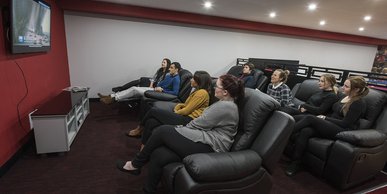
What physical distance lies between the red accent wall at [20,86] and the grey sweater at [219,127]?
1826mm

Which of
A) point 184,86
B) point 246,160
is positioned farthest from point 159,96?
point 246,160

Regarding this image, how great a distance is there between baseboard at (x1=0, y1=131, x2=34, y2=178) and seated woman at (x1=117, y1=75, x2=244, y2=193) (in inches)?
58.2

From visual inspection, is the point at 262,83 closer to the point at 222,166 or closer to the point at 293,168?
the point at 293,168

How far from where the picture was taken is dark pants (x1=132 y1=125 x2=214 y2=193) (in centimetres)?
155

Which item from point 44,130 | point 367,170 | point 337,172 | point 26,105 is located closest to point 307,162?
point 337,172

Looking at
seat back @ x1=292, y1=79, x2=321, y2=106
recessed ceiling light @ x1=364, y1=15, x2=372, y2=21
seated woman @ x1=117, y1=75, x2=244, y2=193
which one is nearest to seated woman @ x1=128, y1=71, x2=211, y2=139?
seated woman @ x1=117, y1=75, x2=244, y2=193

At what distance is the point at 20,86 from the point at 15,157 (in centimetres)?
78

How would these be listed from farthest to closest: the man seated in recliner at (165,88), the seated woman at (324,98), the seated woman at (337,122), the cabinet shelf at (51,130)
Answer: the man seated in recliner at (165,88)
the seated woman at (324,98)
the cabinet shelf at (51,130)
the seated woman at (337,122)

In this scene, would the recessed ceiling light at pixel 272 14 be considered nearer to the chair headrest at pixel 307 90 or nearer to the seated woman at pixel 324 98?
the chair headrest at pixel 307 90

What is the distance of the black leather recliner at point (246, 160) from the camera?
4.09 feet

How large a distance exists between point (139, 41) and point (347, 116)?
13.7ft

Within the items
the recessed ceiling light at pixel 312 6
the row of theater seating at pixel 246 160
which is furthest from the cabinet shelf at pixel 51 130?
the recessed ceiling light at pixel 312 6

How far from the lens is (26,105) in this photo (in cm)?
244

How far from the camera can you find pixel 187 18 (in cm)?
465
